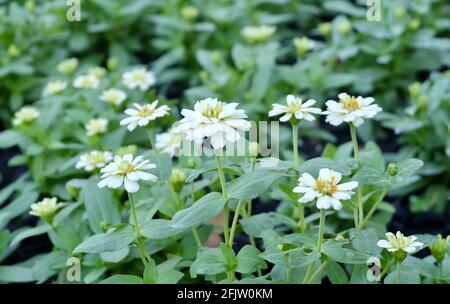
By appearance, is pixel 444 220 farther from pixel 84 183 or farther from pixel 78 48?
pixel 78 48

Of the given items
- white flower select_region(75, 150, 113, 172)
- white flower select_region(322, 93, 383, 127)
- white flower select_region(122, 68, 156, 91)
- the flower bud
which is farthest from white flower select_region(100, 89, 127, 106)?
the flower bud

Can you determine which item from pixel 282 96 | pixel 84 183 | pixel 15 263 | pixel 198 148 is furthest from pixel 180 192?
pixel 282 96

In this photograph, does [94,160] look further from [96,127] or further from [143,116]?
[143,116]

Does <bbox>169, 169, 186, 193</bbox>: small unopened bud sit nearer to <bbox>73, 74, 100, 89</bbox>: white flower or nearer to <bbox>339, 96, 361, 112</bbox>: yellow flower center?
<bbox>339, 96, 361, 112</bbox>: yellow flower center

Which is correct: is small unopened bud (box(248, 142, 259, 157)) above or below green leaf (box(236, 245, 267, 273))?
above

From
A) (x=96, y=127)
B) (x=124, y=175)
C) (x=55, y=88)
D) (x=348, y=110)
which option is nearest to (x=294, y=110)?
(x=348, y=110)

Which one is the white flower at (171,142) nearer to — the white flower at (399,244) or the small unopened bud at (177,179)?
the small unopened bud at (177,179)

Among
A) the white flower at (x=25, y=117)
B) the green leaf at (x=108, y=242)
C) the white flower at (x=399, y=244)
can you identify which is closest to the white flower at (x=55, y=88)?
the white flower at (x=25, y=117)
